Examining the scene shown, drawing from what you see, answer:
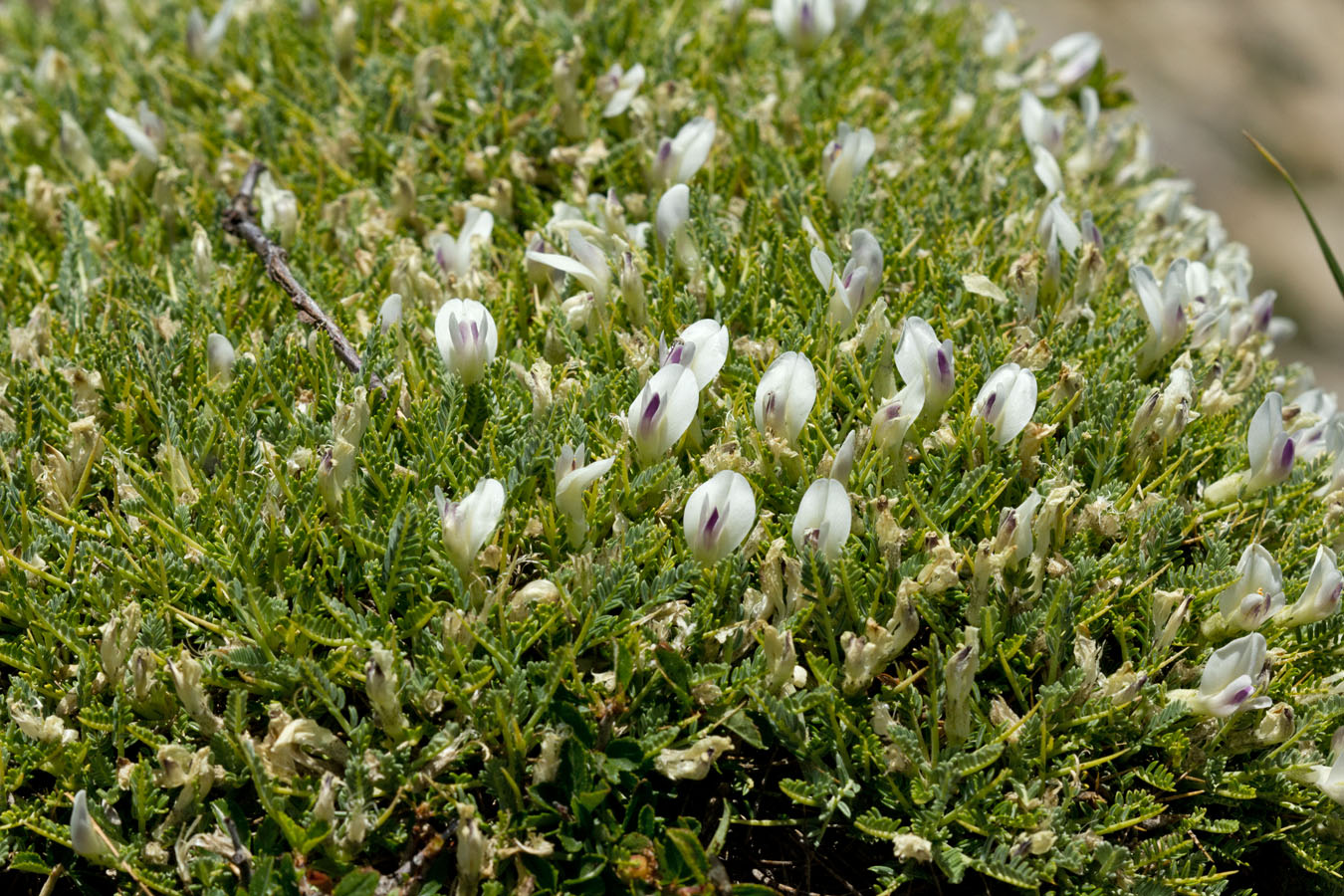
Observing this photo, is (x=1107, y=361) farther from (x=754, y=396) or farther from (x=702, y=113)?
(x=702, y=113)

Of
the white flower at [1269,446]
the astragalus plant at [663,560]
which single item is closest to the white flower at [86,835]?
the astragalus plant at [663,560]

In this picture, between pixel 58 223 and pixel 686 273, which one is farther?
pixel 58 223

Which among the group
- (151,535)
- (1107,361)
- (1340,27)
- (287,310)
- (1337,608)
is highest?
(1340,27)

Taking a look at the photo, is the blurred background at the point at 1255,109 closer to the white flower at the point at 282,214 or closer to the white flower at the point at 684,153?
the white flower at the point at 684,153

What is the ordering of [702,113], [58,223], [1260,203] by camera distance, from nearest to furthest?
1. [58,223]
2. [702,113]
3. [1260,203]

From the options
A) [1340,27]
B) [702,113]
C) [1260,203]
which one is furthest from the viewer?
[1340,27]

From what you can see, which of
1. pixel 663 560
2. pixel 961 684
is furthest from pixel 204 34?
pixel 961 684

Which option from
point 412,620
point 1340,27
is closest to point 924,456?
point 412,620

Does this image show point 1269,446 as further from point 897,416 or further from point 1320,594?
point 897,416
